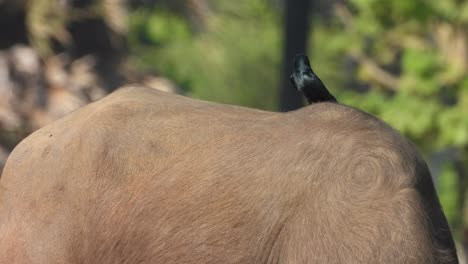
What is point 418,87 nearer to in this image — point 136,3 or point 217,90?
point 136,3

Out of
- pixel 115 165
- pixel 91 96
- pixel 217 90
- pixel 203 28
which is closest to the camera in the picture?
pixel 115 165

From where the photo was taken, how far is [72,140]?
250 cm

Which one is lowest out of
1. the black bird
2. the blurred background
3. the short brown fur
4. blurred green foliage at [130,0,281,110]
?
blurred green foliage at [130,0,281,110]

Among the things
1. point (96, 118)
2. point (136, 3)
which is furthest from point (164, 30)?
point (96, 118)

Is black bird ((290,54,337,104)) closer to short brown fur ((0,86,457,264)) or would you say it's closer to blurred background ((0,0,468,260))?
short brown fur ((0,86,457,264))

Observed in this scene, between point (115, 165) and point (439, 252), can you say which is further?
point (115, 165)

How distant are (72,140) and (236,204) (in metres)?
0.43

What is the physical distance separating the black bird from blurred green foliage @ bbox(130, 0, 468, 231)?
6353 millimetres

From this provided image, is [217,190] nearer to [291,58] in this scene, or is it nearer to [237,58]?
[291,58]

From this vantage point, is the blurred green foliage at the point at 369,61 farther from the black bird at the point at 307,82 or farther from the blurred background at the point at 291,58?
the black bird at the point at 307,82

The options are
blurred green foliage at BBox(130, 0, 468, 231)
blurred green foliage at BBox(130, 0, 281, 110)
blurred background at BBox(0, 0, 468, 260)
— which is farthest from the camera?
blurred green foliage at BBox(130, 0, 281, 110)

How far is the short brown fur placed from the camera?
2182 mm

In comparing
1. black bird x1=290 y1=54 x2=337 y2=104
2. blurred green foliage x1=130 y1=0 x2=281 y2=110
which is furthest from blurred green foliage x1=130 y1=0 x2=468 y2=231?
black bird x1=290 y1=54 x2=337 y2=104

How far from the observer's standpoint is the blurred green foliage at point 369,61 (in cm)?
908
